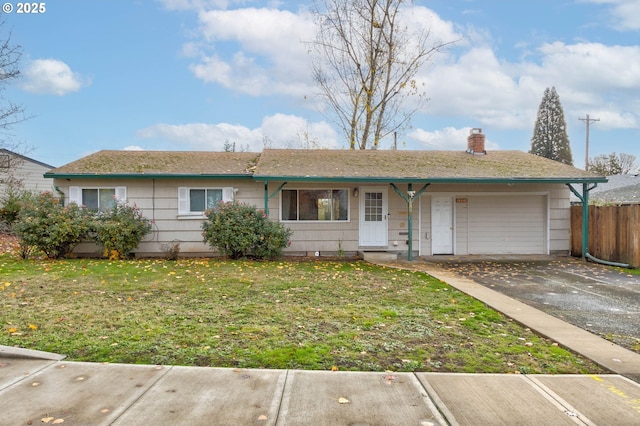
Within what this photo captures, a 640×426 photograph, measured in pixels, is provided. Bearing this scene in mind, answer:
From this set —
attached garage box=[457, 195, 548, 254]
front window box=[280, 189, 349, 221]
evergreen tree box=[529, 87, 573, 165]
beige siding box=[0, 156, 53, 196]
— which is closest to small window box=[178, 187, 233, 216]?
front window box=[280, 189, 349, 221]

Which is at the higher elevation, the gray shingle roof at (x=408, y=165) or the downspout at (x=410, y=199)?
the gray shingle roof at (x=408, y=165)

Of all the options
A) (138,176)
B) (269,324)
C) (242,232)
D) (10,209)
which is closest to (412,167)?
(242,232)

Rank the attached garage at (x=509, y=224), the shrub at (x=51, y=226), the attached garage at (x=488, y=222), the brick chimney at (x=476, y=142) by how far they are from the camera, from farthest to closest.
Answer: the brick chimney at (x=476, y=142) < the attached garage at (x=509, y=224) < the attached garage at (x=488, y=222) < the shrub at (x=51, y=226)

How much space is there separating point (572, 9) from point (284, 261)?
12.6m

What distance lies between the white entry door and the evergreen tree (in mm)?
34559

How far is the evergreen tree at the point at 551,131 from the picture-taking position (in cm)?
4272

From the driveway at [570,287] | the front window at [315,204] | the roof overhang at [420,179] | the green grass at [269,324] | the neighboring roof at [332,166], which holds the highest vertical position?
the neighboring roof at [332,166]

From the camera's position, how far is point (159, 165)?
1355 cm

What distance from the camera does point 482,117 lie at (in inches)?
1024

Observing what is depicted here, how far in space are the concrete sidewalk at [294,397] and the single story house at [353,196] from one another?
8.78 metres

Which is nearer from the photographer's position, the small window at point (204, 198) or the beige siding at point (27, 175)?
the small window at point (204, 198)

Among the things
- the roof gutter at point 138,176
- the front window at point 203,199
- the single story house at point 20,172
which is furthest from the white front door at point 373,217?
the single story house at point 20,172

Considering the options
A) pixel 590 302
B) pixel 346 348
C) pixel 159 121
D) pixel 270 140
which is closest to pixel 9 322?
pixel 346 348

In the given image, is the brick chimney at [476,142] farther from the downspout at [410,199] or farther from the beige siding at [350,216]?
the downspout at [410,199]
